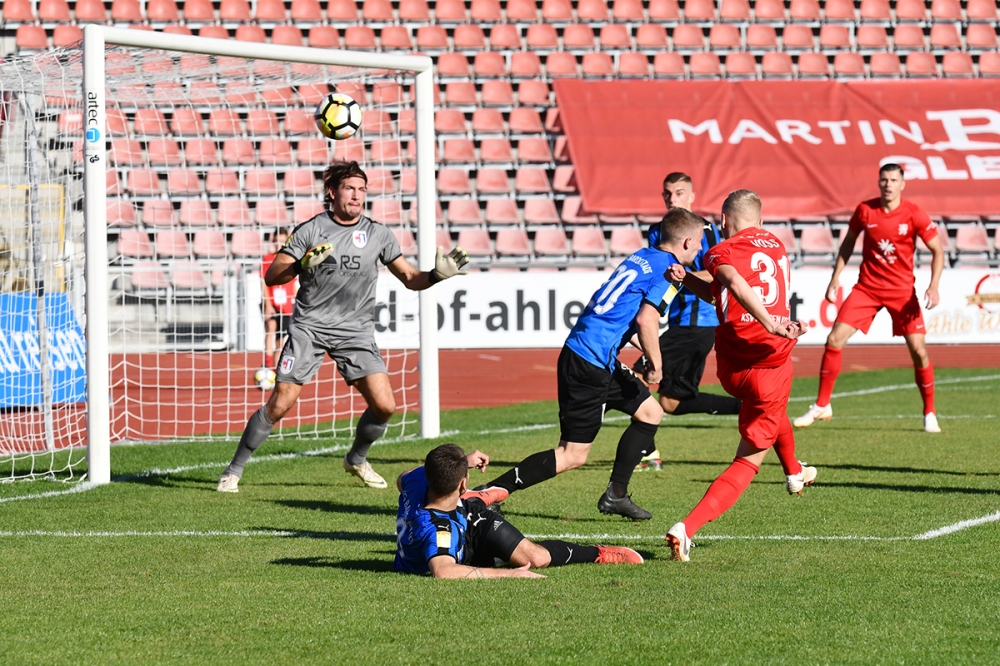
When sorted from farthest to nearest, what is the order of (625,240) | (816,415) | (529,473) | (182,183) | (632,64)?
(632,64)
(625,240)
(182,183)
(816,415)
(529,473)

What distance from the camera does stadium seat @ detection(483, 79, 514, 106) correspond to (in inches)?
875

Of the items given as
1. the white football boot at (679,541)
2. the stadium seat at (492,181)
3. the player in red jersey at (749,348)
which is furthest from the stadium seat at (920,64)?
the white football boot at (679,541)

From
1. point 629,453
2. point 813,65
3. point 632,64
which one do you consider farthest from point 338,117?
point 813,65

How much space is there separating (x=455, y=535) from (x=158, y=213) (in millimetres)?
15165

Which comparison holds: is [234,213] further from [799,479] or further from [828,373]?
[799,479]

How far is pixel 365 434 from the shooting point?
27.6ft

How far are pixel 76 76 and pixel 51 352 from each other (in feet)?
9.66

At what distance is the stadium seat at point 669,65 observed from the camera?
2281 centimetres

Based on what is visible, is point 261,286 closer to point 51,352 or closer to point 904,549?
point 51,352

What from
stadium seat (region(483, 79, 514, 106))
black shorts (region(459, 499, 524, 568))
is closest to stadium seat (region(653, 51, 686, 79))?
stadium seat (region(483, 79, 514, 106))

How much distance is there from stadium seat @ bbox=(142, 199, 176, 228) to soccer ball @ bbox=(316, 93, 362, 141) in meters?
10.2

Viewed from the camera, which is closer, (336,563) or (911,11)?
(336,563)

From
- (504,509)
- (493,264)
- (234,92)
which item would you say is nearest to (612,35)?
(493,264)

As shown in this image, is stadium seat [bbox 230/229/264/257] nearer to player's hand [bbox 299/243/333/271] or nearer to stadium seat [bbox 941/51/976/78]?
player's hand [bbox 299/243/333/271]
